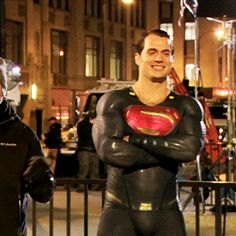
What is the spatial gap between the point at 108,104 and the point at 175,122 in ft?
1.49

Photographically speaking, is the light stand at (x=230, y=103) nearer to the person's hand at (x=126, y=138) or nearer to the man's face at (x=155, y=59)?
the man's face at (x=155, y=59)

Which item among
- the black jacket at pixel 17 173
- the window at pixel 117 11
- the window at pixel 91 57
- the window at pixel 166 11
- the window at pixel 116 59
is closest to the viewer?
the black jacket at pixel 17 173

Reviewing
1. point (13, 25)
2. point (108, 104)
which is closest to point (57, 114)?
point (13, 25)

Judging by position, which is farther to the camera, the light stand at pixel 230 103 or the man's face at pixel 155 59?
the light stand at pixel 230 103

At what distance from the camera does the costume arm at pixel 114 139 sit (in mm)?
4117

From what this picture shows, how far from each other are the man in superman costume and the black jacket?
2.34 feet

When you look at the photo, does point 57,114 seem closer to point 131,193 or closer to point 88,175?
point 88,175

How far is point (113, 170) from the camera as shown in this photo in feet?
14.0

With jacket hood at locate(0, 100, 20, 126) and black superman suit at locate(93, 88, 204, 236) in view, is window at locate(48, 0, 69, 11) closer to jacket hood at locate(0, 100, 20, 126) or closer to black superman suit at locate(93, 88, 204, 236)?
black superman suit at locate(93, 88, 204, 236)

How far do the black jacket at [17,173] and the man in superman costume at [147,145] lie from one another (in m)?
0.71

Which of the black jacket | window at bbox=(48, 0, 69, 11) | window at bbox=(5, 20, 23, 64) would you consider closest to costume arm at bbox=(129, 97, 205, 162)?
the black jacket

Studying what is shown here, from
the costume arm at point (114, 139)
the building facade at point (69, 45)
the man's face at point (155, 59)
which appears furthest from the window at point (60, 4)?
the costume arm at point (114, 139)

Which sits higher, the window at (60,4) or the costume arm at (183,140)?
the window at (60,4)

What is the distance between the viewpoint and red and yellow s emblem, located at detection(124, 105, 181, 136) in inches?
166
